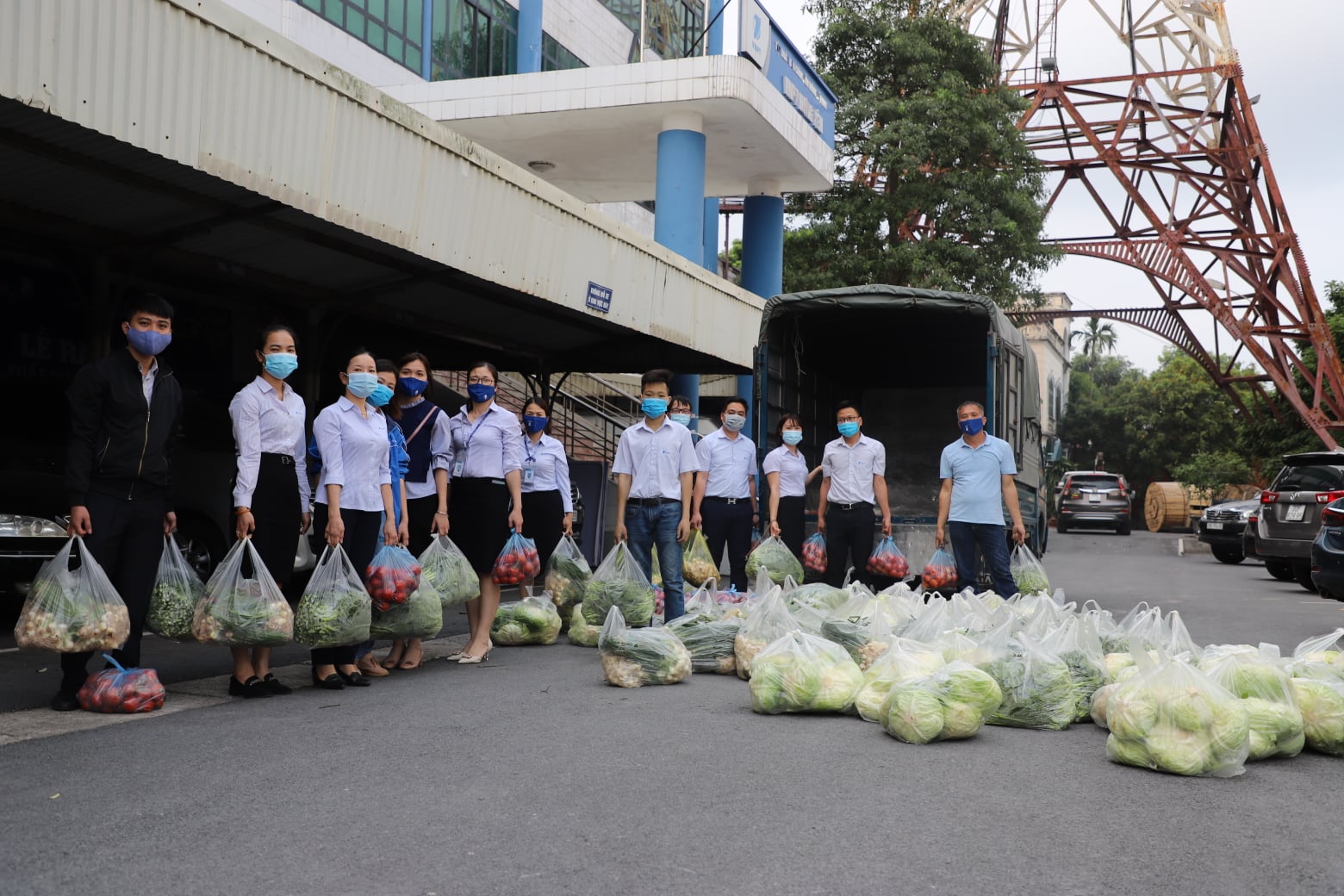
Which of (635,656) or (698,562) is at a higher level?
(698,562)

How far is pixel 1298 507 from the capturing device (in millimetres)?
15141

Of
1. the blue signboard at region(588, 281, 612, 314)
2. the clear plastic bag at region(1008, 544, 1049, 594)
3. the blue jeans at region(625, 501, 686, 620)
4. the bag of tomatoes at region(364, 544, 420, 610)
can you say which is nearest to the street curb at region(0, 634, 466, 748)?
the bag of tomatoes at region(364, 544, 420, 610)

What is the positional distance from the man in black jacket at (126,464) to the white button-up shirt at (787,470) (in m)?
5.32

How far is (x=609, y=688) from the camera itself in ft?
21.8

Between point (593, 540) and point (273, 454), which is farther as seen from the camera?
point (593, 540)

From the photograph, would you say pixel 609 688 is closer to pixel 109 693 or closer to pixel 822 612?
pixel 822 612

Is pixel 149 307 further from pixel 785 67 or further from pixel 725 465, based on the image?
pixel 785 67

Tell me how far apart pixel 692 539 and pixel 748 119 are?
1027cm

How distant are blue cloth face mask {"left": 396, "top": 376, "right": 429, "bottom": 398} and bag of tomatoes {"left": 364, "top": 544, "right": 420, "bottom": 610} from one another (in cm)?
102

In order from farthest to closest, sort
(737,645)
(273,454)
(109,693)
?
(737,645), (273,454), (109,693)

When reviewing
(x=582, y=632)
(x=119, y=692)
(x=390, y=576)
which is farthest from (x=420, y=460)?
(x=119, y=692)

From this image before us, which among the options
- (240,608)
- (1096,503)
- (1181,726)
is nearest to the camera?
(1181,726)

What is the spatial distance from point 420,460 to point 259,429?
4.63 feet

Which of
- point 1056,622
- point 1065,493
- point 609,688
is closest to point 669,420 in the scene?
point 609,688
